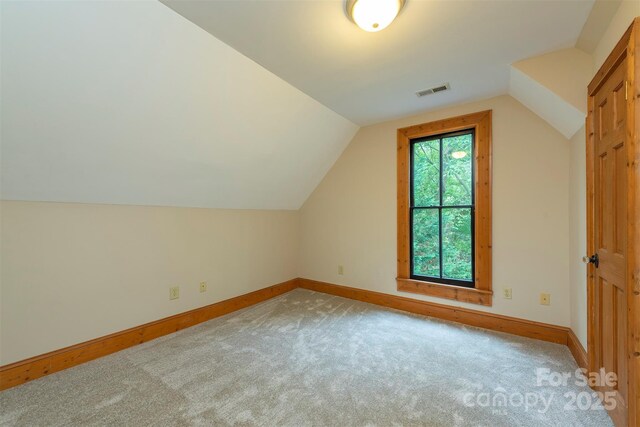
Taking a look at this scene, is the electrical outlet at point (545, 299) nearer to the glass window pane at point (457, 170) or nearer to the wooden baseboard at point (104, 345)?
the glass window pane at point (457, 170)

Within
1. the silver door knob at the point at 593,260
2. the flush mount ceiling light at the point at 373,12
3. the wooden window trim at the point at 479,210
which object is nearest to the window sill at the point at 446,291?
the wooden window trim at the point at 479,210

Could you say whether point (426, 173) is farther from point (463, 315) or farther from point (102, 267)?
point (102, 267)

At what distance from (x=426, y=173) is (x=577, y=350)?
6.79 feet

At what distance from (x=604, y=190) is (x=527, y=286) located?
1.33 m

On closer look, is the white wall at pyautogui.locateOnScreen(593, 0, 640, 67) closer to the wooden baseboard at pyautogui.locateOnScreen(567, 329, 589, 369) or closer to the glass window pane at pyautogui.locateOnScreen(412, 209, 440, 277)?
the glass window pane at pyautogui.locateOnScreen(412, 209, 440, 277)

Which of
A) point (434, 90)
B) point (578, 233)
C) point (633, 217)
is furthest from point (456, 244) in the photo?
point (633, 217)

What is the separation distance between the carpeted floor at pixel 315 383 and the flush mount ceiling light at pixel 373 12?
2.32 m

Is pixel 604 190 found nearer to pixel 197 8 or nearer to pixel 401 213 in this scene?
pixel 401 213

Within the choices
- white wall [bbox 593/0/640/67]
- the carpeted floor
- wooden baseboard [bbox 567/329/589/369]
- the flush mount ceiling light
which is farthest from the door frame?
the flush mount ceiling light

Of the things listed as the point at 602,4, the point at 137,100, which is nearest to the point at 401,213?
the point at 602,4

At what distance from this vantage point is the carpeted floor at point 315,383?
59.9 inches

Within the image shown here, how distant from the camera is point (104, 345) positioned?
217 centimetres

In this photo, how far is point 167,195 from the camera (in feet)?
8.41

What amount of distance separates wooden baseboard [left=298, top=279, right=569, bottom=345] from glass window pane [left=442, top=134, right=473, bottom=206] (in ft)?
3.94
